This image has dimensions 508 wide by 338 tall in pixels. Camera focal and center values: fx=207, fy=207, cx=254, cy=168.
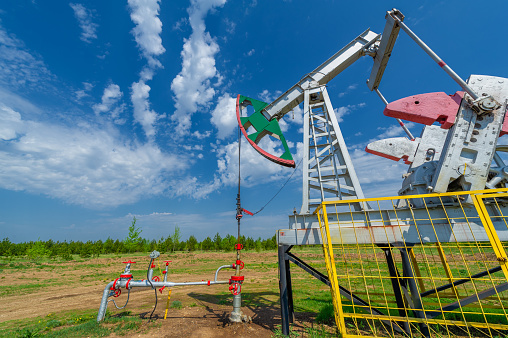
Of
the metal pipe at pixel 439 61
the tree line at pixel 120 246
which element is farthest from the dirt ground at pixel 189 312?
the tree line at pixel 120 246

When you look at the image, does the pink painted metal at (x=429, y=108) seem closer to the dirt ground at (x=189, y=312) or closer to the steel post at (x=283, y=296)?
the steel post at (x=283, y=296)

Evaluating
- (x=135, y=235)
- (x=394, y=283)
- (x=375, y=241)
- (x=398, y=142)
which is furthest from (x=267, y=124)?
(x=135, y=235)

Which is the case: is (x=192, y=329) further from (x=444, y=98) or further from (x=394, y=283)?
(x=444, y=98)

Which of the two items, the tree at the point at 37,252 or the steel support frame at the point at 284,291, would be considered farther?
the tree at the point at 37,252

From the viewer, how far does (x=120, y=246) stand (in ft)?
127

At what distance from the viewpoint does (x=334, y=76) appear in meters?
7.41

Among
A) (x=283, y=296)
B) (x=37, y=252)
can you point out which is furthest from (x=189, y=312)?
(x=37, y=252)

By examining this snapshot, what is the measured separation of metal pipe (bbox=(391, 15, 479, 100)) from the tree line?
39.9m

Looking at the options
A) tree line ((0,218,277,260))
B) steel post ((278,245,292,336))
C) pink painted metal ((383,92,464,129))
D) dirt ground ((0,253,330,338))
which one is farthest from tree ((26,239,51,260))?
pink painted metal ((383,92,464,129))

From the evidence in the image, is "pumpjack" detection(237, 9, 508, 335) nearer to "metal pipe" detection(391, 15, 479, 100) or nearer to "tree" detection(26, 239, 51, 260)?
"metal pipe" detection(391, 15, 479, 100)

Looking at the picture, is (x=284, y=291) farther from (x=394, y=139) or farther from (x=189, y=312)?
(x=394, y=139)

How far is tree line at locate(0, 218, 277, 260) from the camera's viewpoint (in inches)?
1341

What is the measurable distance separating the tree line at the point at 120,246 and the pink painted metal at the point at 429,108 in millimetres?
39362

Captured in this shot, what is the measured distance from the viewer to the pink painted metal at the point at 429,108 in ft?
14.2
